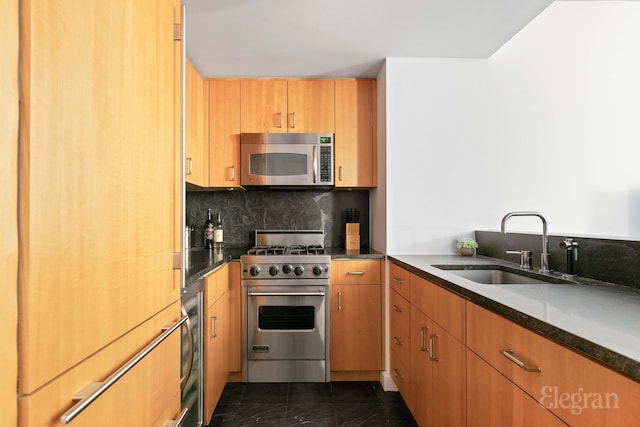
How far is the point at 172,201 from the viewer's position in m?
1.27

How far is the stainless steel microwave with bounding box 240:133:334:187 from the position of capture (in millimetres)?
3057

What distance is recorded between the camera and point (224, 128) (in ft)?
10.1

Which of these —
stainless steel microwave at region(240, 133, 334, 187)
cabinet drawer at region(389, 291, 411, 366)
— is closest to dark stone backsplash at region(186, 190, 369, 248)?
stainless steel microwave at region(240, 133, 334, 187)

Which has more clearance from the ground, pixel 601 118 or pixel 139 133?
pixel 601 118

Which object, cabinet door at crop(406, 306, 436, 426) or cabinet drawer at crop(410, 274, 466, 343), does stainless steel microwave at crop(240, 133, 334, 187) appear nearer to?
cabinet drawer at crop(410, 274, 466, 343)

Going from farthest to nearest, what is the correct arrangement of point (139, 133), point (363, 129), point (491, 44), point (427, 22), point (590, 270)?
point (363, 129), point (491, 44), point (427, 22), point (590, 270), point (139, 133)

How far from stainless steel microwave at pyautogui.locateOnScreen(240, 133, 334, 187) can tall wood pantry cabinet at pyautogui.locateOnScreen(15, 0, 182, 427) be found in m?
1.82

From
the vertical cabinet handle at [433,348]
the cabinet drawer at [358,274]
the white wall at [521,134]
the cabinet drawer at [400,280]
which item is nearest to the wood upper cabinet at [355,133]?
the white wall at [521,134]

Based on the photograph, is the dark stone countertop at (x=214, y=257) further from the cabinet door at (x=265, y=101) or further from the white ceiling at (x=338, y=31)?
the white ceiling at (x=338, y=31)

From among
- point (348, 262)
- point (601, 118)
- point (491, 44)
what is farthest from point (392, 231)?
point (601, 118)

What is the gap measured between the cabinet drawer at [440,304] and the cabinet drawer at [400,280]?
0.11 metres

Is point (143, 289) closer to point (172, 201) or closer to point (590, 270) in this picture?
point (172, 201)

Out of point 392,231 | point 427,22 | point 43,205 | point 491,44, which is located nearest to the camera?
point 43,205

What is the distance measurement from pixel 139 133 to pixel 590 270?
6.00 feet
